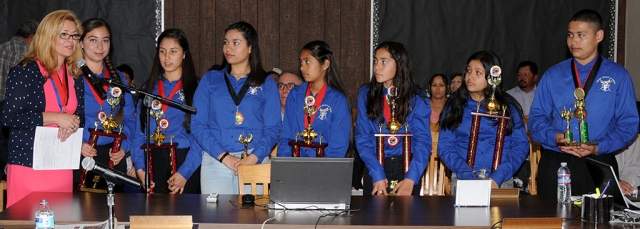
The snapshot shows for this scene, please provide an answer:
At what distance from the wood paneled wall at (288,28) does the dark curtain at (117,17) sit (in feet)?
1.03

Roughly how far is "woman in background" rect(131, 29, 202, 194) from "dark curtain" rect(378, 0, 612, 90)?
3.18 meters

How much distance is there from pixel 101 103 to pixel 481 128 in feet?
7.91

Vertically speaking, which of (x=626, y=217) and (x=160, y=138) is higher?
(x=160, y=138)

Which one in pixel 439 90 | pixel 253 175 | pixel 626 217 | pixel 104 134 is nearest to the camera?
pixel 626 217

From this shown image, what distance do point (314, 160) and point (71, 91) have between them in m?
1.59

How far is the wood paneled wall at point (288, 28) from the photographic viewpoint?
7590mm

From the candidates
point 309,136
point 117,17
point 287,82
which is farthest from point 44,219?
point 117,17

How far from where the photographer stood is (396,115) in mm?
4926

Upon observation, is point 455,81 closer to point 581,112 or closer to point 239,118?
point 581,112

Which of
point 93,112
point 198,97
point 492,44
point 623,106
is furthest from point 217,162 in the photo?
point 492,44

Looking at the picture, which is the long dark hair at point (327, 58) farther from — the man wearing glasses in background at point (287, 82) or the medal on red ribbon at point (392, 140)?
the man wearing glasses in background at point (287, 82)

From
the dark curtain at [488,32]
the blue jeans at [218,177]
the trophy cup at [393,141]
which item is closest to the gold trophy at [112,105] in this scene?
the blue jeans at [218,177]

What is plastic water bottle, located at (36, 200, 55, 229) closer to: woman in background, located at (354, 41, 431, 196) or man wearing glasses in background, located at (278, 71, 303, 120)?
woman in background, located at (354, 41, 431, 196)

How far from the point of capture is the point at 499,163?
4.79m
